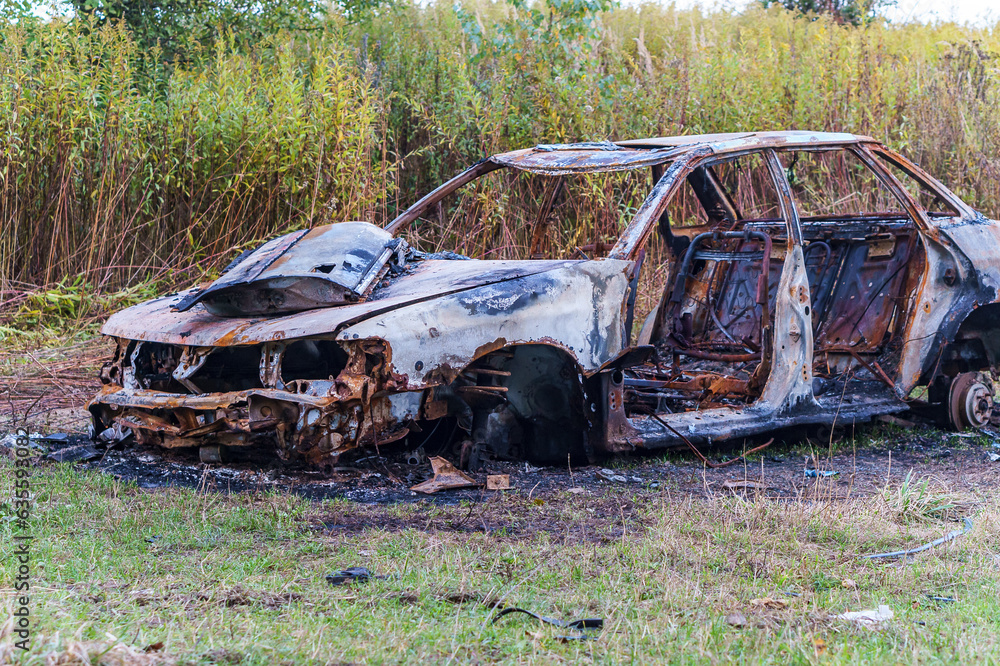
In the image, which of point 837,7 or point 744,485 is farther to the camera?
point 837,7

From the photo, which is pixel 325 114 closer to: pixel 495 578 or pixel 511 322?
pixel 511 322

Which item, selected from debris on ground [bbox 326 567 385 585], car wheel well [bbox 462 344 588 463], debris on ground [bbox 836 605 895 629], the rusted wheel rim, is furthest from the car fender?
the rusted wheel rim

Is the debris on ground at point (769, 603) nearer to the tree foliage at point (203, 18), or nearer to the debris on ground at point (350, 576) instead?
the debris on ground at point (350, 576)

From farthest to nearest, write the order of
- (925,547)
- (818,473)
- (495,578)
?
(818,473)
(925,547)
(495,578)

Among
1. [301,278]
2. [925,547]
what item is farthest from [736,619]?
[301,278]

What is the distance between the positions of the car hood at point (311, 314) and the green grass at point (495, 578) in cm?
67

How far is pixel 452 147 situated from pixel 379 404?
15.4 ft

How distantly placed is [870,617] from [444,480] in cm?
202

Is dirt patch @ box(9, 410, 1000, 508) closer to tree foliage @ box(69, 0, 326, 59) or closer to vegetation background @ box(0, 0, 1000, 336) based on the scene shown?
vegetation background @ box(0, 0, 1000, 336)

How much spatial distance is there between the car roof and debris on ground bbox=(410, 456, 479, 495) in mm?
1623

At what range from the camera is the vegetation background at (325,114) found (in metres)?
7.78

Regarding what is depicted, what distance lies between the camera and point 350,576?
10.5ft

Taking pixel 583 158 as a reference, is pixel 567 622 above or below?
below

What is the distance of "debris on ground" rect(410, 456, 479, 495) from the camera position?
14.2 feet
